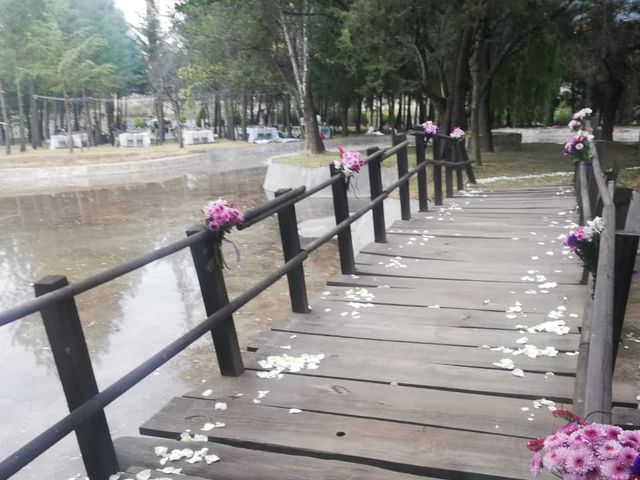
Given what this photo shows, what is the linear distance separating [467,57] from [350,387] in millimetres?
15151

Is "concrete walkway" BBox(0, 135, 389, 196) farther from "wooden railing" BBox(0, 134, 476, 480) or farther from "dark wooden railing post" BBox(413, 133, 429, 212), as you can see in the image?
"wooden railing" BBox(0, 134, 476, 480)

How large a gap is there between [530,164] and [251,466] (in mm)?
16551

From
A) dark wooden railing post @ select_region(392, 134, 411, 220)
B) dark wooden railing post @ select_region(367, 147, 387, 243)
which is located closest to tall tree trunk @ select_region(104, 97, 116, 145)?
dark wooden railing post @ select_region(392, 134, 411, 220)

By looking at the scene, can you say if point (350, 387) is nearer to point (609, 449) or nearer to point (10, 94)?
point (609, 449)

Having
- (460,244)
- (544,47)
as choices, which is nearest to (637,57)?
(544,47)

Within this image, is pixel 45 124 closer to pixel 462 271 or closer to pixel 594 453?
pixel 462 271

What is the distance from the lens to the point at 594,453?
1.10 m

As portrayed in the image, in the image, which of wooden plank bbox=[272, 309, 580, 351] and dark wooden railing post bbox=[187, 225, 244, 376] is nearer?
dark wooden railing post bbox=[187, 225, 244, 376]

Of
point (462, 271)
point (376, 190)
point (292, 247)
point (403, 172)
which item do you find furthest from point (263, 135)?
point (292, 247)

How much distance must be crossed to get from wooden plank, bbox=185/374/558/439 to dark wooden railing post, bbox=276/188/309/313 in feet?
3.22

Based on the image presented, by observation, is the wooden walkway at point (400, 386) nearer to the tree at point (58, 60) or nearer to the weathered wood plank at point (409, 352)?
the weathered wood plank at point (409, 352)

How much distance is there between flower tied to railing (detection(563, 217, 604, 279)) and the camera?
3.10 meters

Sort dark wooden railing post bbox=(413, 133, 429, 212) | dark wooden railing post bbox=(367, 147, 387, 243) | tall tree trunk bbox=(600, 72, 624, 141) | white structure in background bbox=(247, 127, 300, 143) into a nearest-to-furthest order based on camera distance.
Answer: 1. dark wooden railing post bbox=(367, 147, 387, 243)
2. dark wooden railing post bbox=(413, 133, 429, 212)
3. tall tree trunk bbox=(600, 72, 624, 141)
4. white structure in background bbox=(247, 127, 300, 143)

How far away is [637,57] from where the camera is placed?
19594 millimetres
